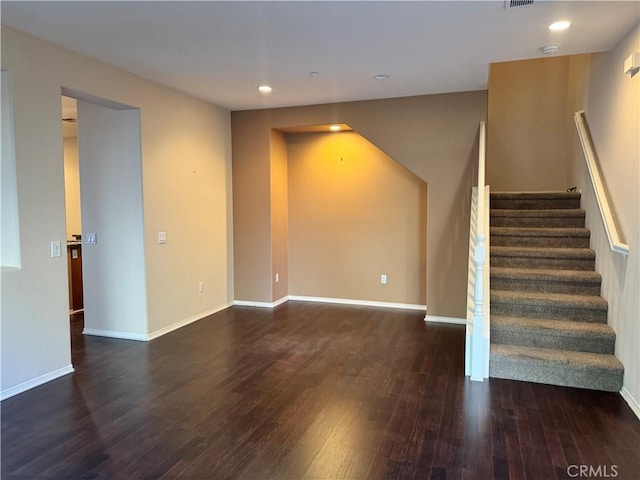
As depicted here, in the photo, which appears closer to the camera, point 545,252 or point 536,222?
point 545,252

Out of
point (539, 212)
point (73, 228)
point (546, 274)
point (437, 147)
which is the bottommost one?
point (546, 274)

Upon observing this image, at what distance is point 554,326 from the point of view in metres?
3.55

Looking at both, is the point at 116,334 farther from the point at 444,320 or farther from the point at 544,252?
the point at 544,252

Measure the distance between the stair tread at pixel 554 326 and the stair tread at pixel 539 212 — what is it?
1.38 metres

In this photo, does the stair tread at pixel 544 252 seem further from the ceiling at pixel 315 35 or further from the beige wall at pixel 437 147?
the ceiling at pixel 315 35

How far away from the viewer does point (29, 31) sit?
311 centimetres

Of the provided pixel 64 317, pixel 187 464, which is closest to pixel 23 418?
pixel 64 317

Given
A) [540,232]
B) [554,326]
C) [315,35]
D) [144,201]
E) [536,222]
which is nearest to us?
[315,35]

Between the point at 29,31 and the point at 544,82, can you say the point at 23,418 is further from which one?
the point at 544,82

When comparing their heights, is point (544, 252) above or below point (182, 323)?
above

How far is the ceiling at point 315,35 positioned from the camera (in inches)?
108

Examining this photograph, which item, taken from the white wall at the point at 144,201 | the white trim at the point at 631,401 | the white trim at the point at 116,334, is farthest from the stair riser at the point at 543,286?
the white trim at the point at 116,334

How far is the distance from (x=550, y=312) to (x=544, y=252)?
0.69 m

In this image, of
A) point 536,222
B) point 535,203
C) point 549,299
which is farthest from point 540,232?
point 549,299
